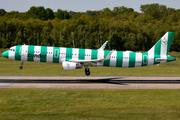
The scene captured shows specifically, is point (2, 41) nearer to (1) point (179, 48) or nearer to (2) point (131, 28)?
(2) point (131, 28)

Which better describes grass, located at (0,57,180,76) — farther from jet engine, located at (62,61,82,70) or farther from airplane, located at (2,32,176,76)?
jet engine, located at (62,61,82,70)

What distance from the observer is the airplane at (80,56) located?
46.8 meters

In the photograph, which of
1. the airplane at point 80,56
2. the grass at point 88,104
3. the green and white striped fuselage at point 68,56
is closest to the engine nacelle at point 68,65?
the airplane at point 80,56

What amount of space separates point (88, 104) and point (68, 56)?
17105 mm

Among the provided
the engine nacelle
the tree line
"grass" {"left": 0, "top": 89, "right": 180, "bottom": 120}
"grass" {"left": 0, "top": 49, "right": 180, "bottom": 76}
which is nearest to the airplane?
the engine nacelle

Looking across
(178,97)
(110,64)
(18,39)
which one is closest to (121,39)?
(18,39)

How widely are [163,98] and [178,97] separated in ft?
7.35

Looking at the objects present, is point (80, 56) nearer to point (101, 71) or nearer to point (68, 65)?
point (68, 65)

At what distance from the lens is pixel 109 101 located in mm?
33094

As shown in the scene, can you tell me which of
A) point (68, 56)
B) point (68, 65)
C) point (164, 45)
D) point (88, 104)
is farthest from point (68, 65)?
point (164, 45)

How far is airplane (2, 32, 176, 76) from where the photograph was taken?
4684 centimetres

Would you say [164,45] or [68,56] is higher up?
[164,45]

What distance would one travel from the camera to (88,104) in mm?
31688

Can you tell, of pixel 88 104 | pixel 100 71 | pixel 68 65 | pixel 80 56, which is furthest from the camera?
pixel 100 71
